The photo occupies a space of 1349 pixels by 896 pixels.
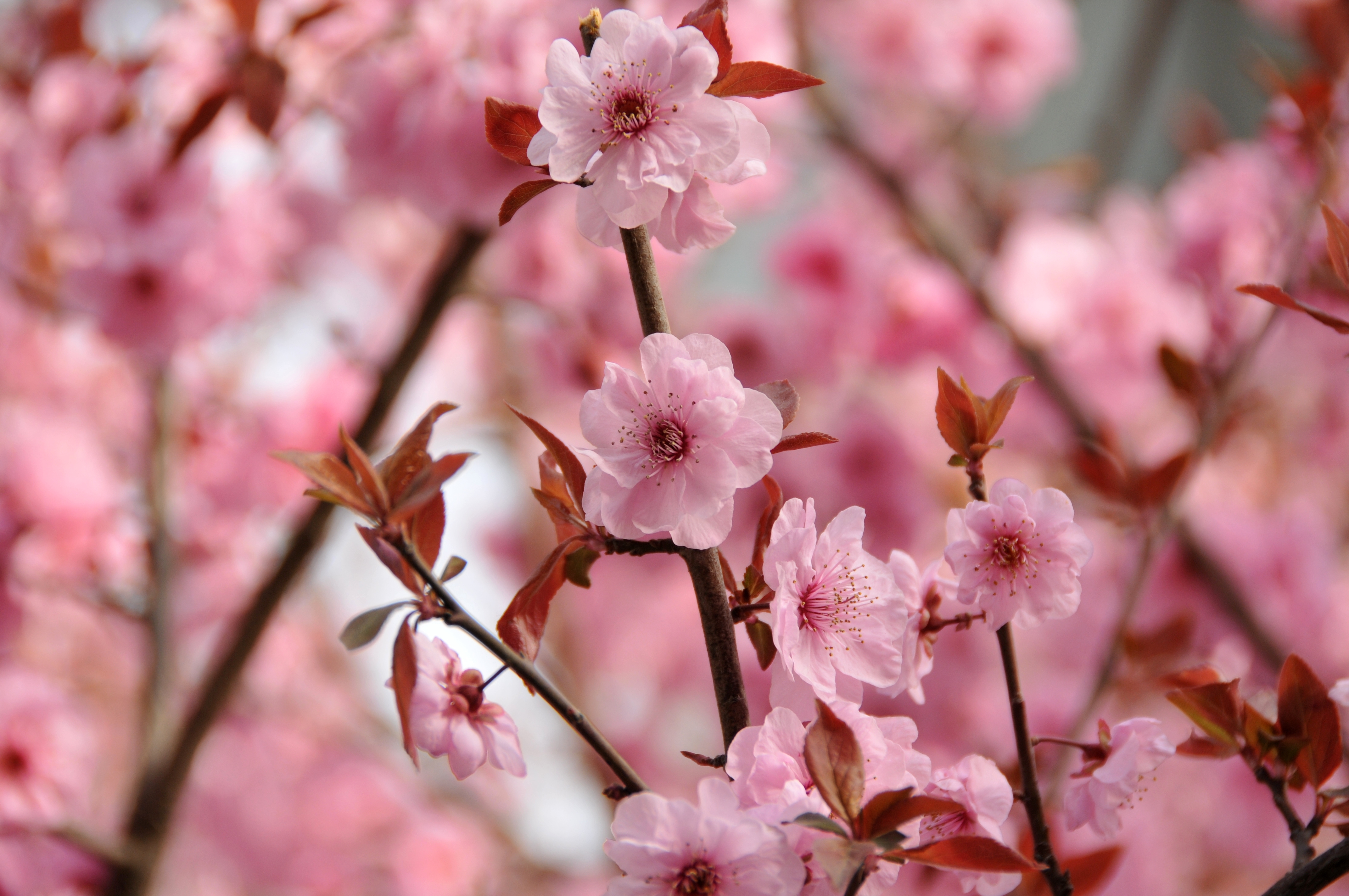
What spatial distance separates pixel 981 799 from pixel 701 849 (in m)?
0.10

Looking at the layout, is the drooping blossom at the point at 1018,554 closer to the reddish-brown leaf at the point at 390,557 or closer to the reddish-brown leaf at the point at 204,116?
the reddish-brown leaf at the point at 390,557

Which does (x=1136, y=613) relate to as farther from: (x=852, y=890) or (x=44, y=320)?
(x=44, y=320)

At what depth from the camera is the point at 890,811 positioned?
275mm

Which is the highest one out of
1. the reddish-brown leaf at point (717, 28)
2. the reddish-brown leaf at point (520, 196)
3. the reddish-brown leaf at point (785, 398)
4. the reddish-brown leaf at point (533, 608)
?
the reddish-brown leaf at point (717, 28)

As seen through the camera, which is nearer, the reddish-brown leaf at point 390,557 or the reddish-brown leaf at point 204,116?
the reddish-brown leaf at point 390,557

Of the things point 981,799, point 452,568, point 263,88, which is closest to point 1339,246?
point 981,799

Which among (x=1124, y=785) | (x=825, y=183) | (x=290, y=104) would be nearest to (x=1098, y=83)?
(x=825, y=183)

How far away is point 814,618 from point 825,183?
1.74m

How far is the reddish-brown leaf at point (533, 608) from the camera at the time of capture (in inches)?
12.4

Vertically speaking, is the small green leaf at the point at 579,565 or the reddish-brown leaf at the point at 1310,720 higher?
the small green leaf at the point at 579,565

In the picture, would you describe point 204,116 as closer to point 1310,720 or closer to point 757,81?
point 757,81

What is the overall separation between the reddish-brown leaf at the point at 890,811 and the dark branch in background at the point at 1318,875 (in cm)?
12

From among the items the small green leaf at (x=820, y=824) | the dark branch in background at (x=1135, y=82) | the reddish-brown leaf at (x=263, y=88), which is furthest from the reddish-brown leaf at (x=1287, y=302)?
the dark branch in background at (x=1135, y=82)

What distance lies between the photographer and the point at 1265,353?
1531 mm
